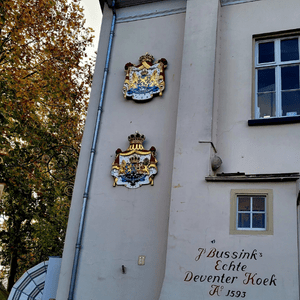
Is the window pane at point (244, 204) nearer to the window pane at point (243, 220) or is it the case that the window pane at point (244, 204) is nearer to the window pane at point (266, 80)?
the window pane at point (243, 220)

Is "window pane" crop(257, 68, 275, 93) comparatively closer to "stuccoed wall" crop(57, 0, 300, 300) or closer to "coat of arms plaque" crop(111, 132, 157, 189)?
"stuccoed wall" crop(57, 0, 300, 300)

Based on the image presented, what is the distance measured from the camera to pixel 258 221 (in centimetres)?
687

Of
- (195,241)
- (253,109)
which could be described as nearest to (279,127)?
(253,109)

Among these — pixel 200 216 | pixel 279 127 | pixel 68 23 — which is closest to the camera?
pixel 200 216

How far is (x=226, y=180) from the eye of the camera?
7.26 m

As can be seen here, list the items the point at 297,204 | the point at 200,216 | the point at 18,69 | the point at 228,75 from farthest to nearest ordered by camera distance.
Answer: the point at 18,69 → the point at 228,75 → the point at 200,216 → the point at 297,204

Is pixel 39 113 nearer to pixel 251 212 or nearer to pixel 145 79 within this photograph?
pixel 145 79

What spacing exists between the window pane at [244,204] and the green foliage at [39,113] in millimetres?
7679

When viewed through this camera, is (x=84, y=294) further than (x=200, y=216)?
Yes

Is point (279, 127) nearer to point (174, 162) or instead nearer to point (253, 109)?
point (253, 109)

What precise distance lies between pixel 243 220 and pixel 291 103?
2.63 m

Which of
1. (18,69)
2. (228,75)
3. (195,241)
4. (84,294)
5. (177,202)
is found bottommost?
(84,294)

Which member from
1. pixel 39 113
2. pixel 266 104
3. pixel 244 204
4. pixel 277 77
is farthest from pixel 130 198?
pixel 39 113

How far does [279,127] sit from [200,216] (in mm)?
2290
